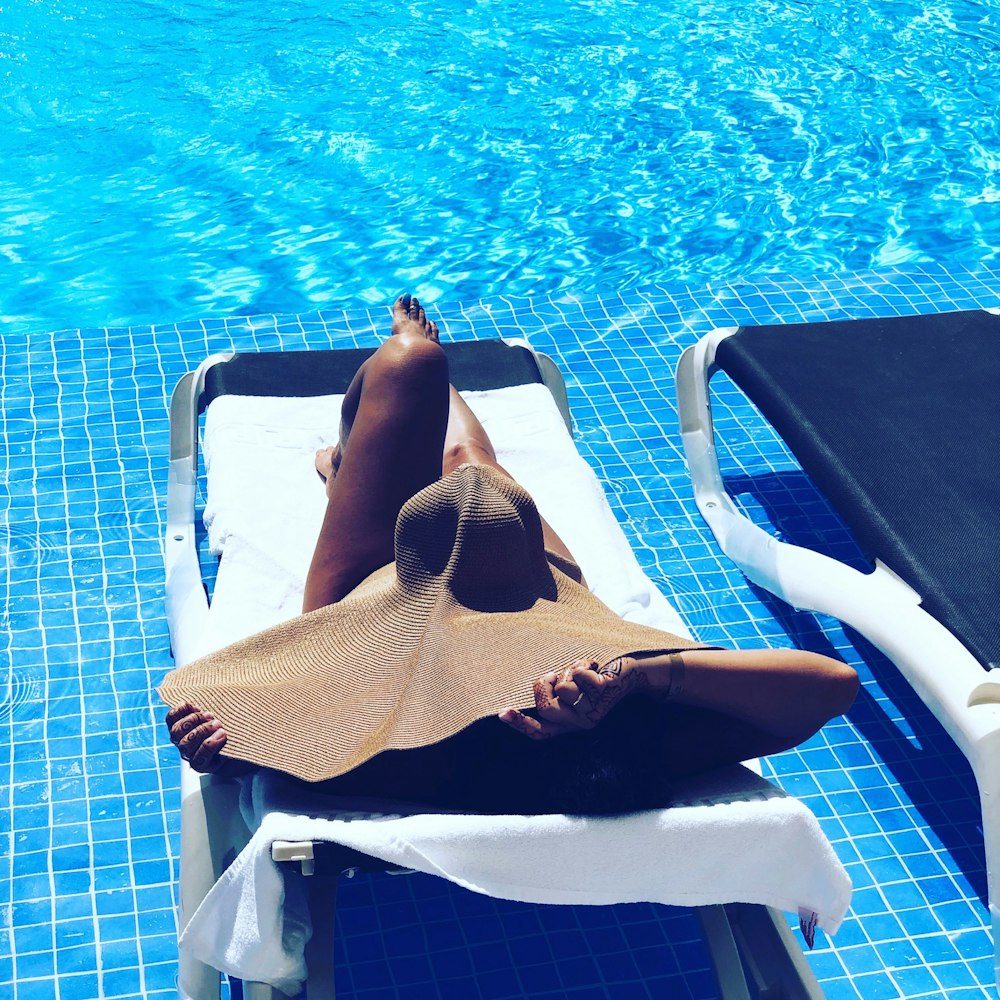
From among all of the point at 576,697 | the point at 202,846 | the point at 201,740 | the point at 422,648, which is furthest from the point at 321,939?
the point at 576,697

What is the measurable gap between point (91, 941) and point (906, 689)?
2.21 m

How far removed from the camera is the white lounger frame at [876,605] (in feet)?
8.66

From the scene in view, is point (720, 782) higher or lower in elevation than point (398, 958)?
higher

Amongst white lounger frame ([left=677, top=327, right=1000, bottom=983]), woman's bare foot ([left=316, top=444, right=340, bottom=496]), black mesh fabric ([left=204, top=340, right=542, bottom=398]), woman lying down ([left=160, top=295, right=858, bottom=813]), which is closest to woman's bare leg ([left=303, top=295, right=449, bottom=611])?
woman lying down ([left=160, top=295, right=858, bottom=813])

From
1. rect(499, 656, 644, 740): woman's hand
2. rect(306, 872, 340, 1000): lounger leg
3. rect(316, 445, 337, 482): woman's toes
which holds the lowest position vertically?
rect(316, 445, 337, 482): woman's toes

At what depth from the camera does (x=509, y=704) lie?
1999mm

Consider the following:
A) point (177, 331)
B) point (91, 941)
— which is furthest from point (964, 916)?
point (177, 331)

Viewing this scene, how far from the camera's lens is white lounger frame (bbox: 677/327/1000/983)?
2639mm

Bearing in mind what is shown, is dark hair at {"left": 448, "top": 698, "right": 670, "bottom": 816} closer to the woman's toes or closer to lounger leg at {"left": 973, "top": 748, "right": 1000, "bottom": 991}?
lounger leg at {"left": 973, "top": 748, "right": 1000, "bottom": 991}

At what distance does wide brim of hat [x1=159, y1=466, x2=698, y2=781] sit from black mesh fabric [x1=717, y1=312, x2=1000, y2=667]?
3.44ft

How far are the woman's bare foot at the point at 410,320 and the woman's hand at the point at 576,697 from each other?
1109 mm

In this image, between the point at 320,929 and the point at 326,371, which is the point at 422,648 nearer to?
the point at 320,929

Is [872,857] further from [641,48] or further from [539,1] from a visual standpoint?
[539,1]

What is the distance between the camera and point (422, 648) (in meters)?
2.26
